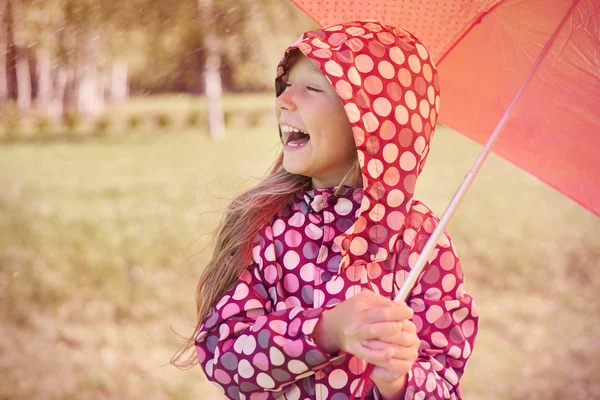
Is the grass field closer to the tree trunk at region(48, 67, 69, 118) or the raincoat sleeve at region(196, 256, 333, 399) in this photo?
the raincoat sleeve at region(196, 256, 333, 399)

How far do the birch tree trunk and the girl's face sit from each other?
5.99 m

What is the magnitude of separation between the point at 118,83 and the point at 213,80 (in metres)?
1.51

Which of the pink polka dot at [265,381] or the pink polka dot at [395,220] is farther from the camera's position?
the pink polka dot at [395,220]

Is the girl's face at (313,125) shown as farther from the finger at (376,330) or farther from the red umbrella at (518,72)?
the finger at (376,330)

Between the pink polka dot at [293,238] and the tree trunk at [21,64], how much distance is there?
6245 mm

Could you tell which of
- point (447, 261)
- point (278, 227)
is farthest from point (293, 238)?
point (447, 261)

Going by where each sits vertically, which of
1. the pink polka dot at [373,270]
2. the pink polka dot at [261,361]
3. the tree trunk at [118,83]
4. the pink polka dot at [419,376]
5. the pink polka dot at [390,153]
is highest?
the pink polka dot at [390,153]

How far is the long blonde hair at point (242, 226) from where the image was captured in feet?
5.60

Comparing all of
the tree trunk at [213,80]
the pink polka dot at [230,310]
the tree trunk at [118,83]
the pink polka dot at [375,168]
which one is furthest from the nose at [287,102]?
the tree trunk at [118,83]

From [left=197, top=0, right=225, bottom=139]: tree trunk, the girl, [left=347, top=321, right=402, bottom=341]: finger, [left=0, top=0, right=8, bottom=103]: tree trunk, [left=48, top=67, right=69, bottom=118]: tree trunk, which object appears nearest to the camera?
[left=347, top=321, right=402, bottom=341]: finger

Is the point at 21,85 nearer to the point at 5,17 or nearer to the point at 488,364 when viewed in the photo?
the point at 5,17

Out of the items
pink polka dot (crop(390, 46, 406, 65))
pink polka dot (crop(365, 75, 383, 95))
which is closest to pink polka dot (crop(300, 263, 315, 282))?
pink polka dot (crop(365, 75, 383, 95))

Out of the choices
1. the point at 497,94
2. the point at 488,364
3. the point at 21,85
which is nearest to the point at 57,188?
the point at 21,85

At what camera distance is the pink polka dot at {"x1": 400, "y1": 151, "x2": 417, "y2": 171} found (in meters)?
1.72
